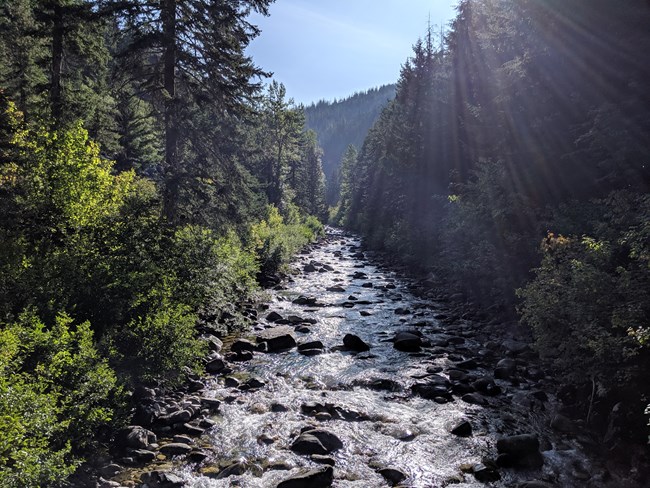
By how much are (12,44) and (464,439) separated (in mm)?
32239

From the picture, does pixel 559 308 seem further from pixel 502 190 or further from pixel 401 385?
pixel 502 190

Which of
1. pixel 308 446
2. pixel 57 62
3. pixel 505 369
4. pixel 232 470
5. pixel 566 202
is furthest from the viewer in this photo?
pixel 57 62

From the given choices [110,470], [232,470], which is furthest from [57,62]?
[232,470]

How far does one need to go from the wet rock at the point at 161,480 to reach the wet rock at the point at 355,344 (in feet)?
24.5

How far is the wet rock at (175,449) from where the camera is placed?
6862mm

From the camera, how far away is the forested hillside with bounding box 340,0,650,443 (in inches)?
285

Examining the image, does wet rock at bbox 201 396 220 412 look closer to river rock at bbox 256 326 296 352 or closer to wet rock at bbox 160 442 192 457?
wet rock at bbox 160 442 192 457

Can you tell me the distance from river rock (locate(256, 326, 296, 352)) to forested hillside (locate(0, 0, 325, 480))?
145cm

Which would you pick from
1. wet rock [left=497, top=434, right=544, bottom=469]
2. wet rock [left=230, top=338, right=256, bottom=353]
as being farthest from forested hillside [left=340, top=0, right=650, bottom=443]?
wet rock [left=230, top=338, right=256, bottom=353]

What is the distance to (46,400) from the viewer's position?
5.01m

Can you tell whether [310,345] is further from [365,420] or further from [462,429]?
[462,429]

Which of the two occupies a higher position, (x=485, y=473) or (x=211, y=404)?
(x=211, y=404)

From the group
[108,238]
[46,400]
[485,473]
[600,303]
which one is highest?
[108,238]

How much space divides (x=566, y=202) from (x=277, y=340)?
12214 millimetres
